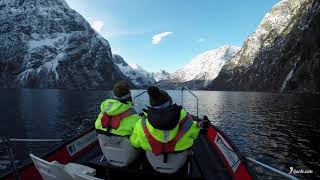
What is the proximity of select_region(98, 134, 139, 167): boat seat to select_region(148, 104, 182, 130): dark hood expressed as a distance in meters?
1.29

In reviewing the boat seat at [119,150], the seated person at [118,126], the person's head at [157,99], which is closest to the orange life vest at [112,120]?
the seated person at [118,126]

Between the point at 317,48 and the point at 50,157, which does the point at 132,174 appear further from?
the point at 317,48

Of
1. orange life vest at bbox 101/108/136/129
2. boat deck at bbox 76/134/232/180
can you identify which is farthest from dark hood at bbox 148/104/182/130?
boat deck at bbox 76/134/232/180

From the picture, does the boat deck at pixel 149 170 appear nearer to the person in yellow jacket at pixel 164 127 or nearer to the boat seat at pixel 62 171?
the person in yellow jacket at pixel 164 127

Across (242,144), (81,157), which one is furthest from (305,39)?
(81,157)

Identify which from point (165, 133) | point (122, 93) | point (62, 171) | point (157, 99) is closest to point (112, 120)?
point (122, 93)

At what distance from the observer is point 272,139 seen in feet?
119

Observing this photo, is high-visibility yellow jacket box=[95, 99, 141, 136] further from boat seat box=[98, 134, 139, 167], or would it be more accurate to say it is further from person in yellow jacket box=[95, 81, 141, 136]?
boat seat box=[98, 134, 139, 167]

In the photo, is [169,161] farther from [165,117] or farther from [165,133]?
[165,117]

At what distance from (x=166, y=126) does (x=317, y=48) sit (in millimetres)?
163456

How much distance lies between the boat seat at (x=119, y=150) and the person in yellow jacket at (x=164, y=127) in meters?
0.67

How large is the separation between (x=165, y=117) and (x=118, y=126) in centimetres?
160

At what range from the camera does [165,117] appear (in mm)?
8422

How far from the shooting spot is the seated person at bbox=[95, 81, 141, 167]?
9.37 meters
